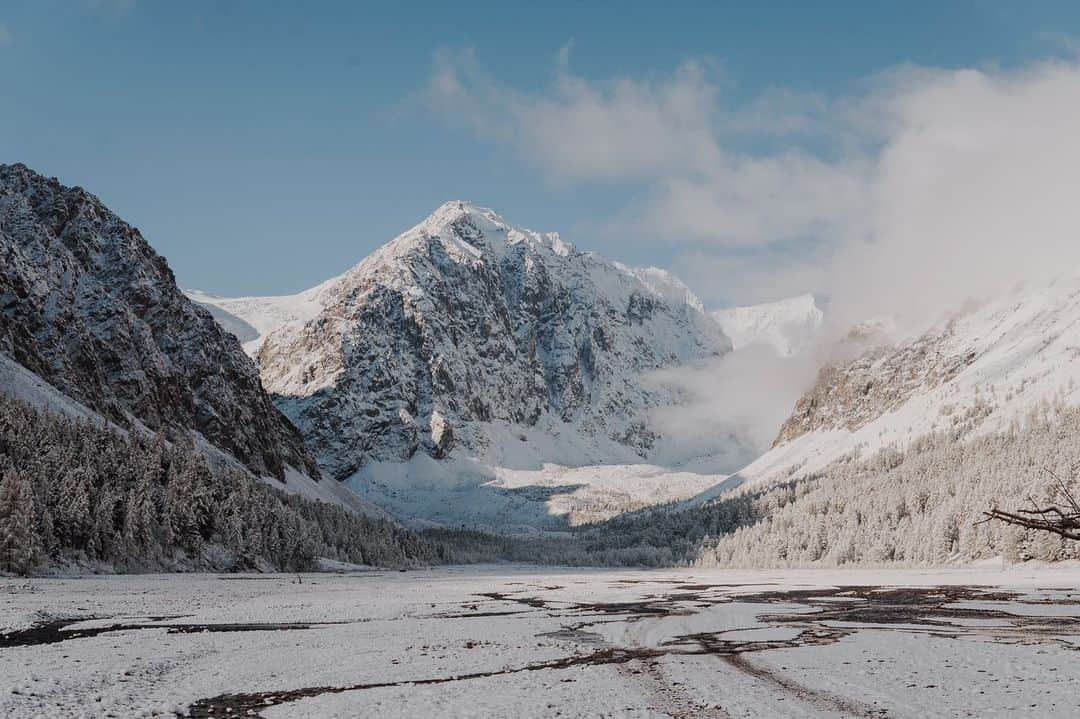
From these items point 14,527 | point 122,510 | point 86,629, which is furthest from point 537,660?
point 122,510

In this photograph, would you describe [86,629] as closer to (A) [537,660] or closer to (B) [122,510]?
(A) [537,660]

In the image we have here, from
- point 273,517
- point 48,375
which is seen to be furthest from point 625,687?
point 48,375

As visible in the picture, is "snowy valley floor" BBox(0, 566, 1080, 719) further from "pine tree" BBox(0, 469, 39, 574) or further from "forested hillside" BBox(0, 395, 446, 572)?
"forested hillside" BBox(0, 395, 446, 572)

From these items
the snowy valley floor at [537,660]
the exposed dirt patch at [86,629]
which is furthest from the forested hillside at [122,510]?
the exposed dirt patch at [86,629]

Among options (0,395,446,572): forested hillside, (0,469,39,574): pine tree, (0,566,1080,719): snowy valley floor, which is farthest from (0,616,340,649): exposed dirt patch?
(0,395,446,572): forested hillside

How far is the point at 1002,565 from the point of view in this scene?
419 ft

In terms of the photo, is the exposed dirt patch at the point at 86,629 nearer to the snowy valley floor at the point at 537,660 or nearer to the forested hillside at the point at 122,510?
the snowy valley floor at the point at 537,660

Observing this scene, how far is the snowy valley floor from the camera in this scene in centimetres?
2189

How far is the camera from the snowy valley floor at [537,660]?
2189cm

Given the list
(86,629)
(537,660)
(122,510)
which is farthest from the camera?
(122,510)

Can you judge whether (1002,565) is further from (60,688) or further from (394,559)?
(60,688)

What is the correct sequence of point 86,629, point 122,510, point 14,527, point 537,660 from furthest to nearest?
point 122,510 → point 14,527 → point 86,629 → point 537,660

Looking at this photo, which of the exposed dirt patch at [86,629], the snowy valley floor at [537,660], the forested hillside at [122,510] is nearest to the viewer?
the snowy valley floor at [537,660]

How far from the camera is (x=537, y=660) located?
30.4 m
